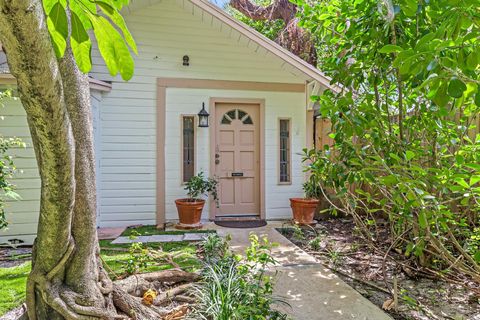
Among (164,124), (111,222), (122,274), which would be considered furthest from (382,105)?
(111,222)

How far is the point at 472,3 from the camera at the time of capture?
3.48ft

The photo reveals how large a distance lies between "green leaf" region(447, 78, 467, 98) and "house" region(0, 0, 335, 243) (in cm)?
405

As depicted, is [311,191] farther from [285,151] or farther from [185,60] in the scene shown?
[185,60]

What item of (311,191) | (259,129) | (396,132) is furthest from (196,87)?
(396,132)

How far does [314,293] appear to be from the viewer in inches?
97.0

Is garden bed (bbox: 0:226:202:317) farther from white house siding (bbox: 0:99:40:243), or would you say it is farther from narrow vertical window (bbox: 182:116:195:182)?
narrow vertical window (bbox: 182:116:195:182)

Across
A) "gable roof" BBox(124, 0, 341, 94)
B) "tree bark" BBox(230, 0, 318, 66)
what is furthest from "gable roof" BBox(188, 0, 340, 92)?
"tree bark" BBox(230, 0, 318, 66)

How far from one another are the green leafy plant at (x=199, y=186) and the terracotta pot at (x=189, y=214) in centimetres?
18

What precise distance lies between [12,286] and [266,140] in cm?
414

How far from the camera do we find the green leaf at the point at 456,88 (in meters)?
0.92

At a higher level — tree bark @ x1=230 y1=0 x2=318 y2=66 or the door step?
tree bark @ x1=230 y1=0 x2=318 y2=66

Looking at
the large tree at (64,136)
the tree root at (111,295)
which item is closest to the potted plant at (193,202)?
the tree root at (111,295)

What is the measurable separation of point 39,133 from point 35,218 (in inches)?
143

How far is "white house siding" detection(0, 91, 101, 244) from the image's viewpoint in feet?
13.0
